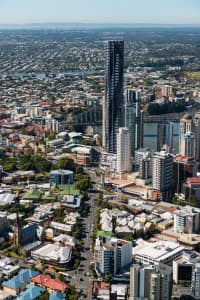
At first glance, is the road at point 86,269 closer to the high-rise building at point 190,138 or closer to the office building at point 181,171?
the office building at point 181,171

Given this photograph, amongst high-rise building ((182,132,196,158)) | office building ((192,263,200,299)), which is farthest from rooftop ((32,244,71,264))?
high-rise building ((182,132,196,158))

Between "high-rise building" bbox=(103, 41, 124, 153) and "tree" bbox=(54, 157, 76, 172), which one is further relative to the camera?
"high-rise building" bbox=(103, 41, 124, 153)

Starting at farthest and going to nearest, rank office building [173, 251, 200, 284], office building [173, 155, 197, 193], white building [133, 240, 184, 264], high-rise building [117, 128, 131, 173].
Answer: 1. high-rise building [117, 128, 131, 173]
2. office building [173, 155, 197, 193]
3. white building [133, 240, 184, 264]
4. office building [173, 251, 200, 284]

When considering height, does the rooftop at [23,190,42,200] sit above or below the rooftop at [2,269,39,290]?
below

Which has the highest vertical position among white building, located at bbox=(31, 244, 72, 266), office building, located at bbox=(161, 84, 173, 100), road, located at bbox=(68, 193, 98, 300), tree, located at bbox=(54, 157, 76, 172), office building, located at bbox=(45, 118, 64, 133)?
office building, located at bbox=(161, 84, 173, 100)

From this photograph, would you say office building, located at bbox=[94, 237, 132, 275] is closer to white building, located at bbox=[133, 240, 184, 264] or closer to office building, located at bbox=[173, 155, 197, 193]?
white building, located at bbox=[133, 240, 184, 264]

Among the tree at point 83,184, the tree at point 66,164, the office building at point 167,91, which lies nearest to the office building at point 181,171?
the tree at point 83,184
